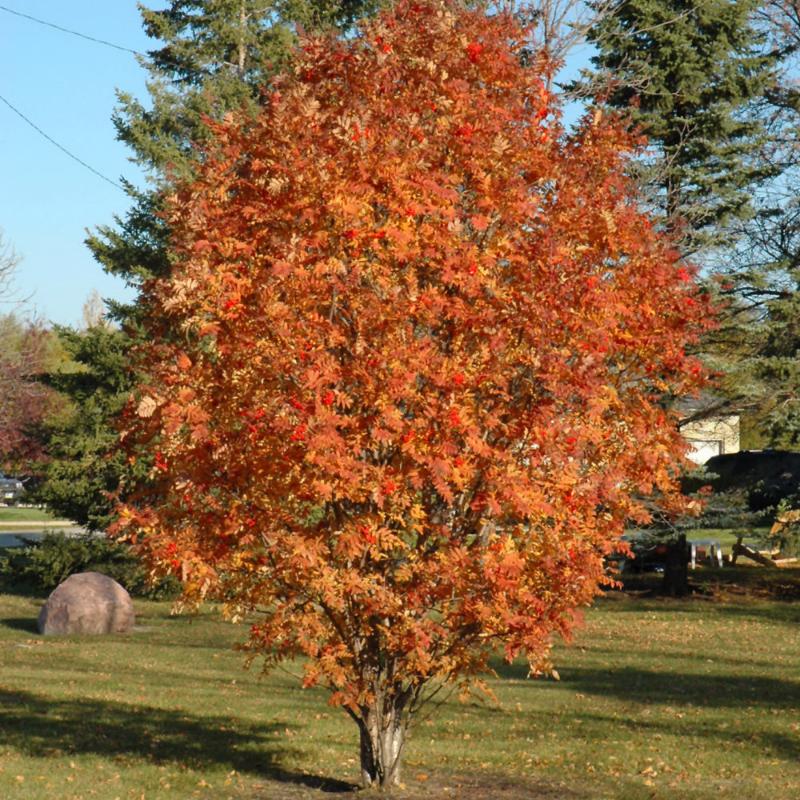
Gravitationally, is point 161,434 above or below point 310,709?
above

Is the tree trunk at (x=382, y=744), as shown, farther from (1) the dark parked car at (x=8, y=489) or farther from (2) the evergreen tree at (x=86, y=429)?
(1) the dark parked car at (x=8, y=489)

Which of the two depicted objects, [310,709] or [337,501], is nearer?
[337,501]

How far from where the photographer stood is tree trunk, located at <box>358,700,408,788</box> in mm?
9656

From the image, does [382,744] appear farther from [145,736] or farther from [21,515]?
[21,515]

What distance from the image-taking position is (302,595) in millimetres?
9102

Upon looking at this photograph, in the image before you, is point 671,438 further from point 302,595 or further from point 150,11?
point 150,11

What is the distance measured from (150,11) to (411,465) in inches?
923

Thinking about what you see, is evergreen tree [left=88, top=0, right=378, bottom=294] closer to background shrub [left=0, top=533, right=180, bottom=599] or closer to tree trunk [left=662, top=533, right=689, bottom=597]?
background shrub [left=0, top=533, right=180, bottom=599]

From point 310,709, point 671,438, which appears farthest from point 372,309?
point 310,709

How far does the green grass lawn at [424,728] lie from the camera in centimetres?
1033

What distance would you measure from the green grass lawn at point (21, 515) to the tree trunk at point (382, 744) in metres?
43.2

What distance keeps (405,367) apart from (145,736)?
19.6 ft

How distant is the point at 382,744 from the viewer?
31.9 ft

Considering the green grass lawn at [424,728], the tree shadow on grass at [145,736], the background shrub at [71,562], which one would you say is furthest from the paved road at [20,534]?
the tree shadow on grass at [145,736]
